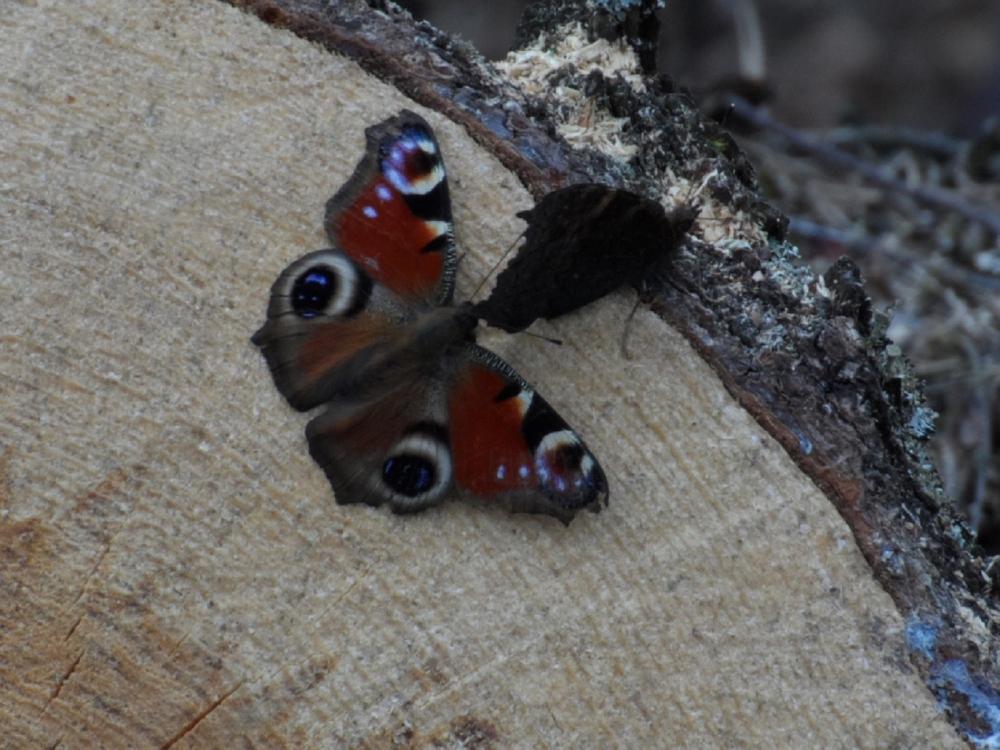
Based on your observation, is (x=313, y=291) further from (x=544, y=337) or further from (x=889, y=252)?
(x=889, y=252)

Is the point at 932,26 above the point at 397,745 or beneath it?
above

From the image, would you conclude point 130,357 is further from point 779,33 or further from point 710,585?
point 779,33

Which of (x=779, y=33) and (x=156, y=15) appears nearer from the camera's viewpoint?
(x=156, y=15)

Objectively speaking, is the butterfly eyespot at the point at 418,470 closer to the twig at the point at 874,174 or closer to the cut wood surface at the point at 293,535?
the cut wood surface at the point at 293,535

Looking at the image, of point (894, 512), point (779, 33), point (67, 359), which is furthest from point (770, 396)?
point (779, 33)

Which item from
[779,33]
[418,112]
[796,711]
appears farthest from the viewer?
[779,33]

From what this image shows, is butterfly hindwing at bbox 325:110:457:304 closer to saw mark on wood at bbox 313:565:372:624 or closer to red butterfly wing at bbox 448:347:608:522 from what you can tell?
red butterfly wing at bbox 448:347:608:522

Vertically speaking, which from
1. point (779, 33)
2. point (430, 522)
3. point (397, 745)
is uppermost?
point (779, 33)

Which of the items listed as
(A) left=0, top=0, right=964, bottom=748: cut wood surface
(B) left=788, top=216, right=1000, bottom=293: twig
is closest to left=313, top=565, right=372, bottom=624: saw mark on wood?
(A) left=0, top=0, right=964, bottom=748: cut wood surface

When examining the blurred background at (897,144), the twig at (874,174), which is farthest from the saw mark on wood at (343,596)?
the twig at (874,174)
